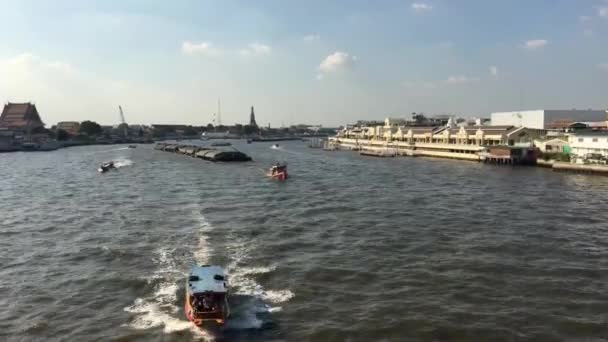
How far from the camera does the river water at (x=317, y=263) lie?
1541 cm

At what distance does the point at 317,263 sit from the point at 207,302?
694 cm

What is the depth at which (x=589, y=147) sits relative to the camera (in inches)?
2331

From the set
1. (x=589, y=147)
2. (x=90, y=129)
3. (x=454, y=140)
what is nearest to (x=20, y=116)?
(x=90, y=129)

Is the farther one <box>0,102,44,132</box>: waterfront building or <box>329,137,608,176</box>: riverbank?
<box>0,102,44,132</box>: waterfront building

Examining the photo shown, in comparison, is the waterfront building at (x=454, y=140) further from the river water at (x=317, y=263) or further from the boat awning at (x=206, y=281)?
the boat awning at (x=206, y=281)

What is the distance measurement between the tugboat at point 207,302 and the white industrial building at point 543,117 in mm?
91868

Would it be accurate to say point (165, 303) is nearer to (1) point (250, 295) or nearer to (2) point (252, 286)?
(1) point (250, 295)

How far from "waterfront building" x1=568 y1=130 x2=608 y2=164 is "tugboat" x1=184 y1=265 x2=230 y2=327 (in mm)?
53358

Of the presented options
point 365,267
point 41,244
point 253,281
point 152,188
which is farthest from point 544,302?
point 152,188

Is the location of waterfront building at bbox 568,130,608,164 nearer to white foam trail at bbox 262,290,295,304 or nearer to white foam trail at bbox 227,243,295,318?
white foam trail at bbox 227,243,295,318

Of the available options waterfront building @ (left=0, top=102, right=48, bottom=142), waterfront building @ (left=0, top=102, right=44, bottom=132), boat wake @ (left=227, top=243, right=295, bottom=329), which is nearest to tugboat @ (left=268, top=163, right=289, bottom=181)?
boat wake @ (left=227, top=243, right=295, bottom=329)

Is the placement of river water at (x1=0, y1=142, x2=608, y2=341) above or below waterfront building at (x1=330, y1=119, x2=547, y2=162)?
below

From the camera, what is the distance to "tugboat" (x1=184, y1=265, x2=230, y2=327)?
14.9 metres

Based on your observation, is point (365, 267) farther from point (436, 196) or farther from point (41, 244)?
point (436, 196)
